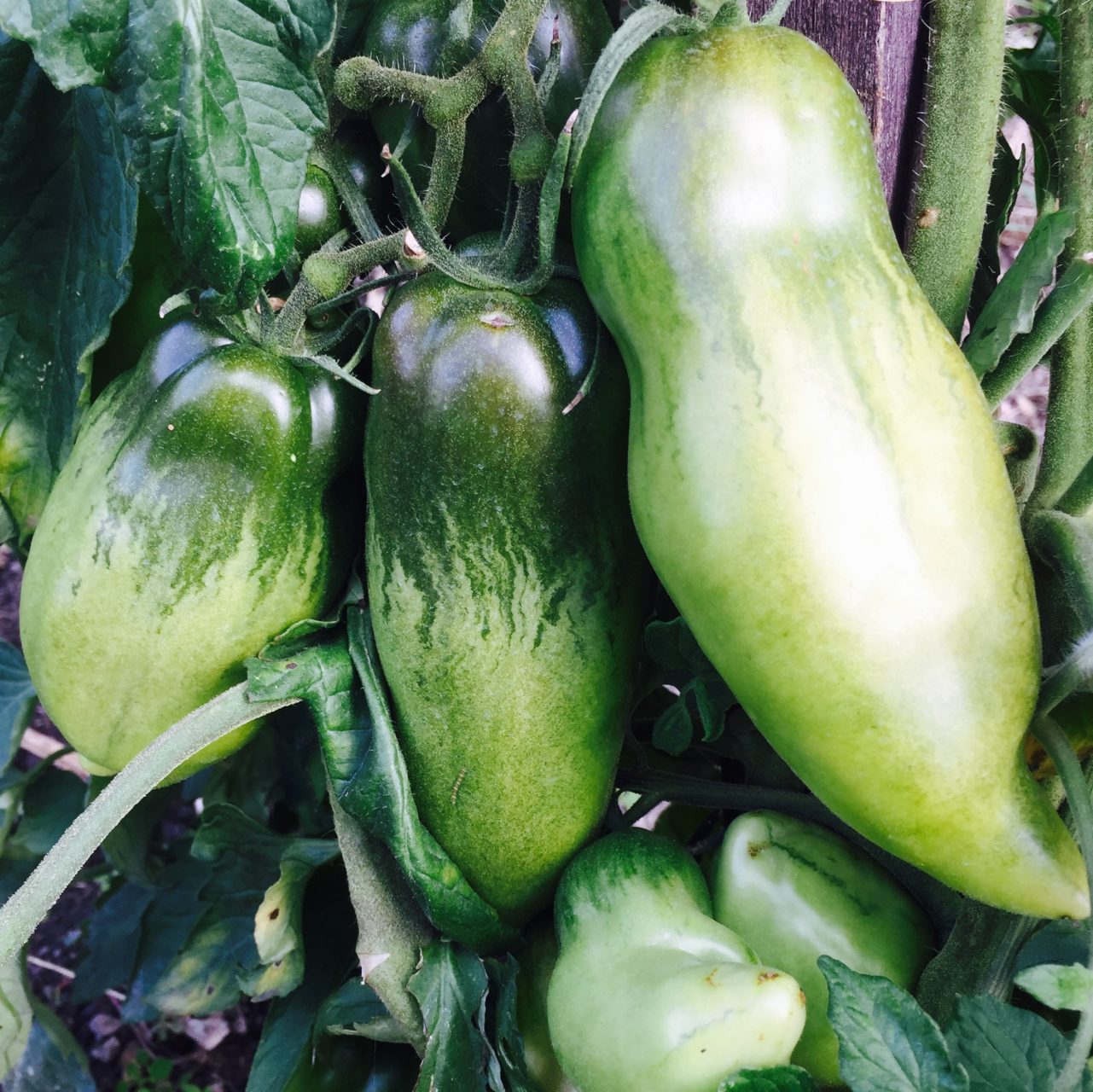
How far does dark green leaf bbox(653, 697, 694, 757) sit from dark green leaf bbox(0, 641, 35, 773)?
0.63 metres

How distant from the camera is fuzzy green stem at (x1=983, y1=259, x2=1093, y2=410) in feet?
2.29

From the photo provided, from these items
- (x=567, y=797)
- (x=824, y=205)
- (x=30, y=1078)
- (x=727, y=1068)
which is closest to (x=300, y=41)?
(x=824, y=205)

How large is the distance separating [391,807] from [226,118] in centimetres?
47

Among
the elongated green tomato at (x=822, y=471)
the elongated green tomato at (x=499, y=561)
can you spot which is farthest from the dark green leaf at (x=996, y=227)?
the elongated green tomato at (x=499, y=561)

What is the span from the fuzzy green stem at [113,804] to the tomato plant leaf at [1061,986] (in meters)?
0.51

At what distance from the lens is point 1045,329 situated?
71 centimetres

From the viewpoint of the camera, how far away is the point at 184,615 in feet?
2.54

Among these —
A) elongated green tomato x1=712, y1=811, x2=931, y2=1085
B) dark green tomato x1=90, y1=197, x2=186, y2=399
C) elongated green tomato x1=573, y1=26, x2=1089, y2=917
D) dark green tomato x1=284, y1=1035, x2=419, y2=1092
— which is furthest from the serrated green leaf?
elongated green tomato x1=573, y1=26, x2=1089, y2=917

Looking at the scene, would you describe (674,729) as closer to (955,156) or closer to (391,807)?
(391,807)

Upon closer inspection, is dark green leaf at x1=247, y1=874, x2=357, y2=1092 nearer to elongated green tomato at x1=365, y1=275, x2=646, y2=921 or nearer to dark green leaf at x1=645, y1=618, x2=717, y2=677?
elongated green tomato at x1=365, y1=275, x2=646, y2=921

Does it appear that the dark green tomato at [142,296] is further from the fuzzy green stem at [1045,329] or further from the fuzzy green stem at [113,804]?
the fuzzy green stem at [1045,329]

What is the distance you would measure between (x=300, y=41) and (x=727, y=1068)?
0.68 m

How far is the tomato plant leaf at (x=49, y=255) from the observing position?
0.82 meters

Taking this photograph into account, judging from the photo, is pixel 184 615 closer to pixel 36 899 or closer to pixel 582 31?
pixel 36 899
